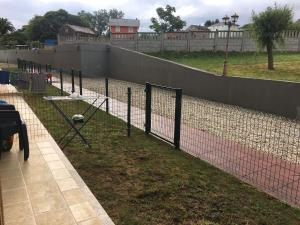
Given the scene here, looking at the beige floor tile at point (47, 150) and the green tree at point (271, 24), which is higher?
the green tree at point (271, 24)

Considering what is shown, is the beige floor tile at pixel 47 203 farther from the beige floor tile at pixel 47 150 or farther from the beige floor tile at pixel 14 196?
the beige floor tile at pixel 47 150

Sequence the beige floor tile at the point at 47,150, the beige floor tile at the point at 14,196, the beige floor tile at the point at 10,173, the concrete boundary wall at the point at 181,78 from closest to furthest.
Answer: the beige floor tile at the point at 14,196
the beige floor tile at the point at 10,173
the beige floor tile at the point at 47,150
the concrete boundary wall at the point at 181,78

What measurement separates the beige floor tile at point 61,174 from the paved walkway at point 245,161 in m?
2.65

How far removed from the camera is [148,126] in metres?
7.39

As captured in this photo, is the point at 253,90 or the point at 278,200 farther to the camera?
the point at 253,90

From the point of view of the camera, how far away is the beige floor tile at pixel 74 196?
12.2 feet

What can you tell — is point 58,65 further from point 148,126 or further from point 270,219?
point 270,219

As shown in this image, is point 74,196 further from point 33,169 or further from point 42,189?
point 33,169

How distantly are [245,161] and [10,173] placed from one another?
4185mm

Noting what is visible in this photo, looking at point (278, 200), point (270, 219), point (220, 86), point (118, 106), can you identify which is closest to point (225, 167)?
point (278, 200)

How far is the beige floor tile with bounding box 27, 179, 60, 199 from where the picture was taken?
3.85 metres

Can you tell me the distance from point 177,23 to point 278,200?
56893 mm

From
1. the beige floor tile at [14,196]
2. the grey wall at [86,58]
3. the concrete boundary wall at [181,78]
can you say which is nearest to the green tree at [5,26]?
the concrete boundary wall at [181,78]

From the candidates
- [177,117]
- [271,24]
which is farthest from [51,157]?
[271,24]
